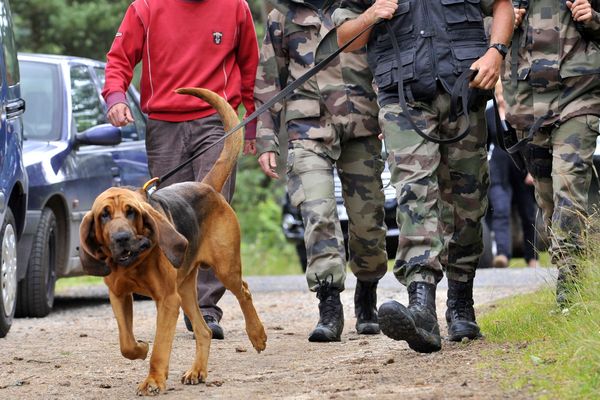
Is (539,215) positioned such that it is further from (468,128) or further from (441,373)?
(441,373)

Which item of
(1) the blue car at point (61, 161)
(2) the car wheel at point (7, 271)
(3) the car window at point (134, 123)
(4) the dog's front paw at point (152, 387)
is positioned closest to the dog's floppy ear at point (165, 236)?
(4) the dog's front paw at point (152, 387)

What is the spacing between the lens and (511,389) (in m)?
5.30

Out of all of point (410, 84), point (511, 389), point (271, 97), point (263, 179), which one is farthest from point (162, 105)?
point (263, 179)

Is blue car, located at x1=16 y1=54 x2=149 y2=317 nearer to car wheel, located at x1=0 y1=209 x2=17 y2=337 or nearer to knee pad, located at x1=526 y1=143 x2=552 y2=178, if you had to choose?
car wheel, located at x1=0 y1=209 x2=17 y2=337

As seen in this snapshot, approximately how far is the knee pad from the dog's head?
2668mm

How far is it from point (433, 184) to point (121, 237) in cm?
181

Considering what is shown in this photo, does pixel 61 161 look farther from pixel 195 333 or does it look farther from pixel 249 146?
pixel 195 333

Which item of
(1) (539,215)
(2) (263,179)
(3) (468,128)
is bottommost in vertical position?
(2) (263,179)

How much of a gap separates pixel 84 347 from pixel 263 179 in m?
19.4

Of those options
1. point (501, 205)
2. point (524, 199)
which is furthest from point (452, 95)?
point (524, 199)

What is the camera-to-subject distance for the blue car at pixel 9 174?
352 inches

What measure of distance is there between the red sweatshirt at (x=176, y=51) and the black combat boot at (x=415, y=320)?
7.95 ft

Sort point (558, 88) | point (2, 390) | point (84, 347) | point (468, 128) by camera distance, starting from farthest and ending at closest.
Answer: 1. point (84, 347)
2. point (558, 88)
3. point (468, 128)
4. point (2, 390)

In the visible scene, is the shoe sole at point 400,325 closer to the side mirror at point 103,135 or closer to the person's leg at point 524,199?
the side mirror at point 103,135
